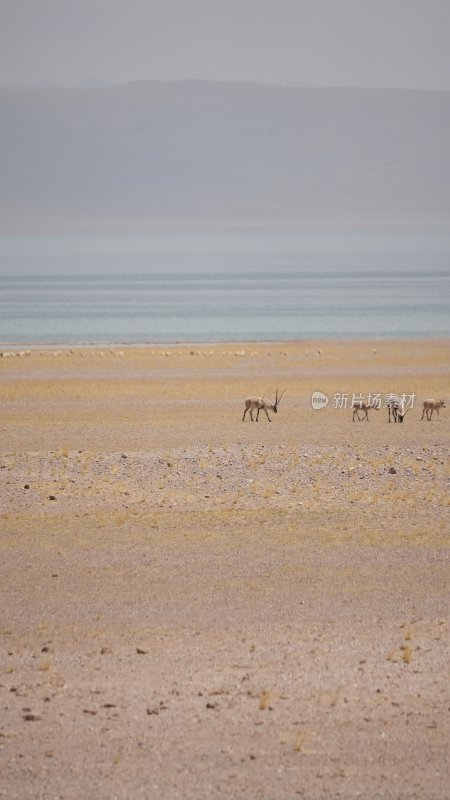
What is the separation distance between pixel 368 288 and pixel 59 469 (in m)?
96.2

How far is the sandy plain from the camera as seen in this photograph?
7.92m

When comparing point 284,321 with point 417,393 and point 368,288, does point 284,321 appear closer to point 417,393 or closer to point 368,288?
point 417,393

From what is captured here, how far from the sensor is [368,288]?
113000mm

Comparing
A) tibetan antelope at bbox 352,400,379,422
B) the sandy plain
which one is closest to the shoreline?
tibetan antelope at bbox 352,400,379,422

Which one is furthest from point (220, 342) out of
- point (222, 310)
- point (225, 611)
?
point (225, 611)

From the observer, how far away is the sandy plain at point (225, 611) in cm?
792

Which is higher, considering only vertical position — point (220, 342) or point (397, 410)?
point (220, 342)

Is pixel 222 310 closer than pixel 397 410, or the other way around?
pixel 397 410

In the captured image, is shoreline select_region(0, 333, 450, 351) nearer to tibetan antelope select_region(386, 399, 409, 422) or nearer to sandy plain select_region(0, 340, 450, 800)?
tibetan antelope select_region(386, 399, 409, 422)

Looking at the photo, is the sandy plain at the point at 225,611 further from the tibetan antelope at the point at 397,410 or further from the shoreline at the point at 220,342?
the shoreline at the point at 220,342

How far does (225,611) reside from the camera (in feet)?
37.1

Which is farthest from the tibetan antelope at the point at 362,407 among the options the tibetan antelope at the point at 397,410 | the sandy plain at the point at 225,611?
the sandy plain at the point at 225,611

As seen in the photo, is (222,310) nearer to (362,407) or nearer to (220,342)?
(220,342)

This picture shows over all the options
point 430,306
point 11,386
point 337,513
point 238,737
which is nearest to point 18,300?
point 430,306
